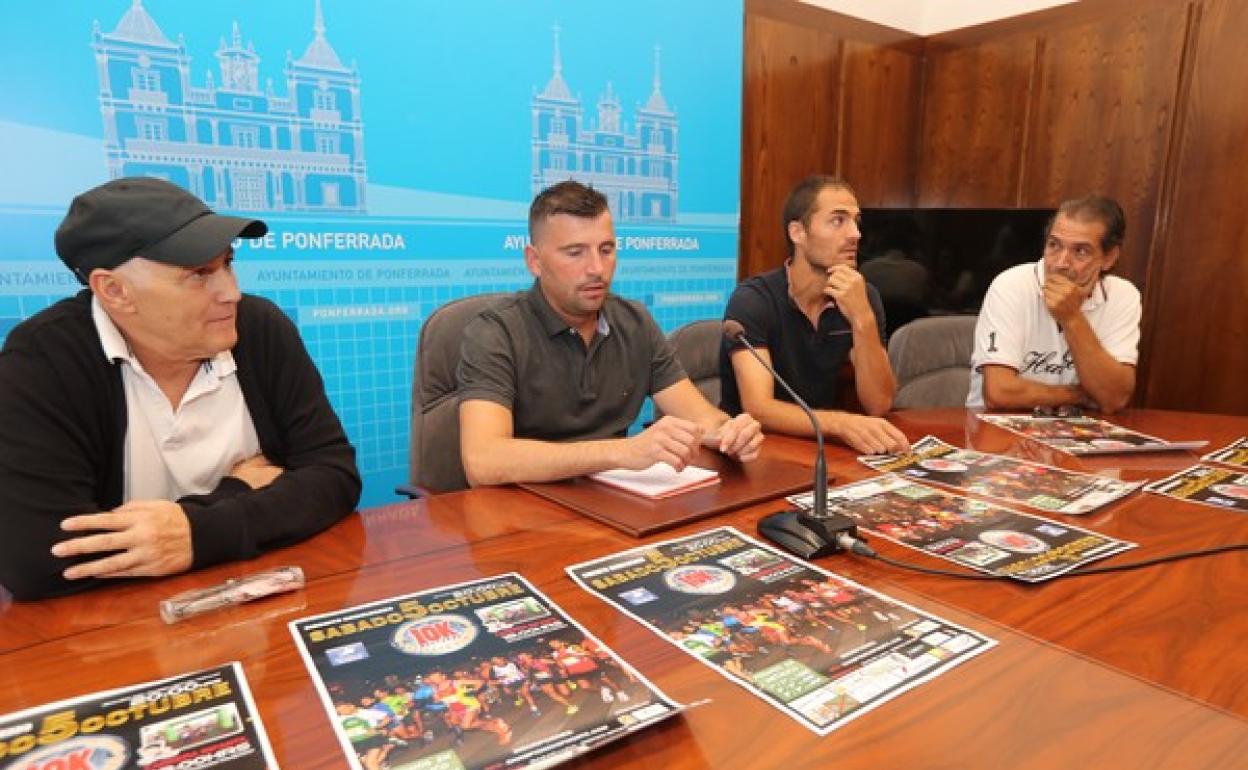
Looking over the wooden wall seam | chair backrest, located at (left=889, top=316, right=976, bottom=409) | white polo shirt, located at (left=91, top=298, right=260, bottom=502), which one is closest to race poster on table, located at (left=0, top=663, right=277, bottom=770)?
white polo shirt, located at (left=91, top=298, right=260, bottom=502)

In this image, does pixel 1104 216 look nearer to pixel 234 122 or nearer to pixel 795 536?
pixel 795 536

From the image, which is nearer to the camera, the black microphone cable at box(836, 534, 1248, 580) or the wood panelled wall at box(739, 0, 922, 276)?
the black microphone cable at box(836, 534, 1248, 580)

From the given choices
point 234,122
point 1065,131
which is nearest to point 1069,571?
point 234,122

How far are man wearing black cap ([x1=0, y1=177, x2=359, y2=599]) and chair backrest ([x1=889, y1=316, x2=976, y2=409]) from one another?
1.81m

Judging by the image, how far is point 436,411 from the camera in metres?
1.76

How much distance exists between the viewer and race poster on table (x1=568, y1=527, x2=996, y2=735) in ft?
2.45

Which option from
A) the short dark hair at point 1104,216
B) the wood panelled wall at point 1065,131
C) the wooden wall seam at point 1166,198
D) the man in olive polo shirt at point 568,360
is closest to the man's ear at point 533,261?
the man in olive polo shirt at point 568,360

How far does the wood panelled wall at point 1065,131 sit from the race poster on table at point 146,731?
332 cm

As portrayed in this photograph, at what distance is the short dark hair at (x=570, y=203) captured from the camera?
70.9 inches

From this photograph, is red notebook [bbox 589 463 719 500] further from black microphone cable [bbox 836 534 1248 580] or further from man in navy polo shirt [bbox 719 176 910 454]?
man in navy polo shirt [bbox 719 176 910 454]

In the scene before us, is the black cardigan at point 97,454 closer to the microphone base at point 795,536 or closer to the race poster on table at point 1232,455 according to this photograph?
the microphone base at point 795,536

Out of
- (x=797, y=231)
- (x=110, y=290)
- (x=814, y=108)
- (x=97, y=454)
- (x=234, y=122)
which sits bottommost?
(x=97, y=454)

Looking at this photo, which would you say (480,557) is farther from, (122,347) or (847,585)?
(122,347)

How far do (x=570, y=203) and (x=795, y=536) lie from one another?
104cm
